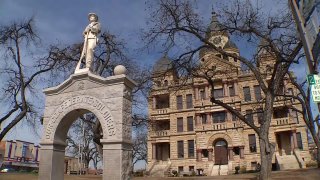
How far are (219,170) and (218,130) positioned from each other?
5.27 meters

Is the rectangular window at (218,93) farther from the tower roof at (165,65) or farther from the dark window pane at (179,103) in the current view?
the tower roof at (165,65)

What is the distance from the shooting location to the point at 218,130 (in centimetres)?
4072

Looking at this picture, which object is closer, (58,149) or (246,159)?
(58,149)

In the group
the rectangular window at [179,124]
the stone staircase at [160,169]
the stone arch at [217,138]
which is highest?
the rectangular window at [179,124]

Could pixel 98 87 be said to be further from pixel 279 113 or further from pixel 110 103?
pixel 279 113

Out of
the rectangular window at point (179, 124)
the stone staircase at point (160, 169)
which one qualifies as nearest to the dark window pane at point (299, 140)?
the rectangular window at point (179, 124)

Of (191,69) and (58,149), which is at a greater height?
(191,69)

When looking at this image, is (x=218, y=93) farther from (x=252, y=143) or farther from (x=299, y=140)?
(x=299, y=140)

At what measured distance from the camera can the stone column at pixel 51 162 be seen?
11742 mm

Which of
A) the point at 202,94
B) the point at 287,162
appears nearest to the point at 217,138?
the point at 202,94

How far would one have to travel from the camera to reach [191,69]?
19688mm

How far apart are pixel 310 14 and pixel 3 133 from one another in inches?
830

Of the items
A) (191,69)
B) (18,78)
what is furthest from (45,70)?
(191,69)

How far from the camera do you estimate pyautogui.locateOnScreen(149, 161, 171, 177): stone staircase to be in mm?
40688
